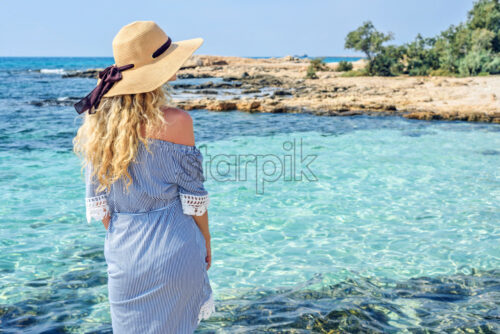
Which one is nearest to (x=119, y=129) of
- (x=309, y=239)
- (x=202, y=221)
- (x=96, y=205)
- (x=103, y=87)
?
(x=103, y=87)

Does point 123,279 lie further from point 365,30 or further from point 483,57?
point 365,30

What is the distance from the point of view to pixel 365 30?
118 ft

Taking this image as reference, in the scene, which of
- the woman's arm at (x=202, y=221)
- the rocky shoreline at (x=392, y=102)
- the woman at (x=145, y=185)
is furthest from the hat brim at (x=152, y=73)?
the rocky shoreline at (x=392, y=102)

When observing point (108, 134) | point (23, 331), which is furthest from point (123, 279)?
point (23, 331)

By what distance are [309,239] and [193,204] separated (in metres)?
4.18

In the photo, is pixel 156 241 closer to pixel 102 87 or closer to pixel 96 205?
pixel 96 205

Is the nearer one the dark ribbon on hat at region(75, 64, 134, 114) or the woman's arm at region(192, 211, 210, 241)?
the dark ribbon on hat at region(75, 64, 134, 114)

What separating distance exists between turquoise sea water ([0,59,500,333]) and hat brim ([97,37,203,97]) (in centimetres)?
251

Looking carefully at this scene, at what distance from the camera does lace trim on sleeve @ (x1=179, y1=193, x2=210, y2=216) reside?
86.5 inches

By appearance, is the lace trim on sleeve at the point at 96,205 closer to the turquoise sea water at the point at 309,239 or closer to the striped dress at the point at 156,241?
the striped dress at the point at 156,241

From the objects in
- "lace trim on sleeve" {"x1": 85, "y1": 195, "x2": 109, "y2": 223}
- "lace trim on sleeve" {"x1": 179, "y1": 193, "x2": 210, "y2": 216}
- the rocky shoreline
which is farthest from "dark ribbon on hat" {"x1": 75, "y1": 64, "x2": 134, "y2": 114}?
the rocky shoreline

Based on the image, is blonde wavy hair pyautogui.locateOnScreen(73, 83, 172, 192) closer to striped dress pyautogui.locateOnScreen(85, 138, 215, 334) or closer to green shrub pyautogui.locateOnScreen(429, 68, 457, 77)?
striped dress pyautogui.locateOnScreen(85, 138, 215, 334)

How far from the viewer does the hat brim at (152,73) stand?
6.75ft

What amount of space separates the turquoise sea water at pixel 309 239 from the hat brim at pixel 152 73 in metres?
2.51
